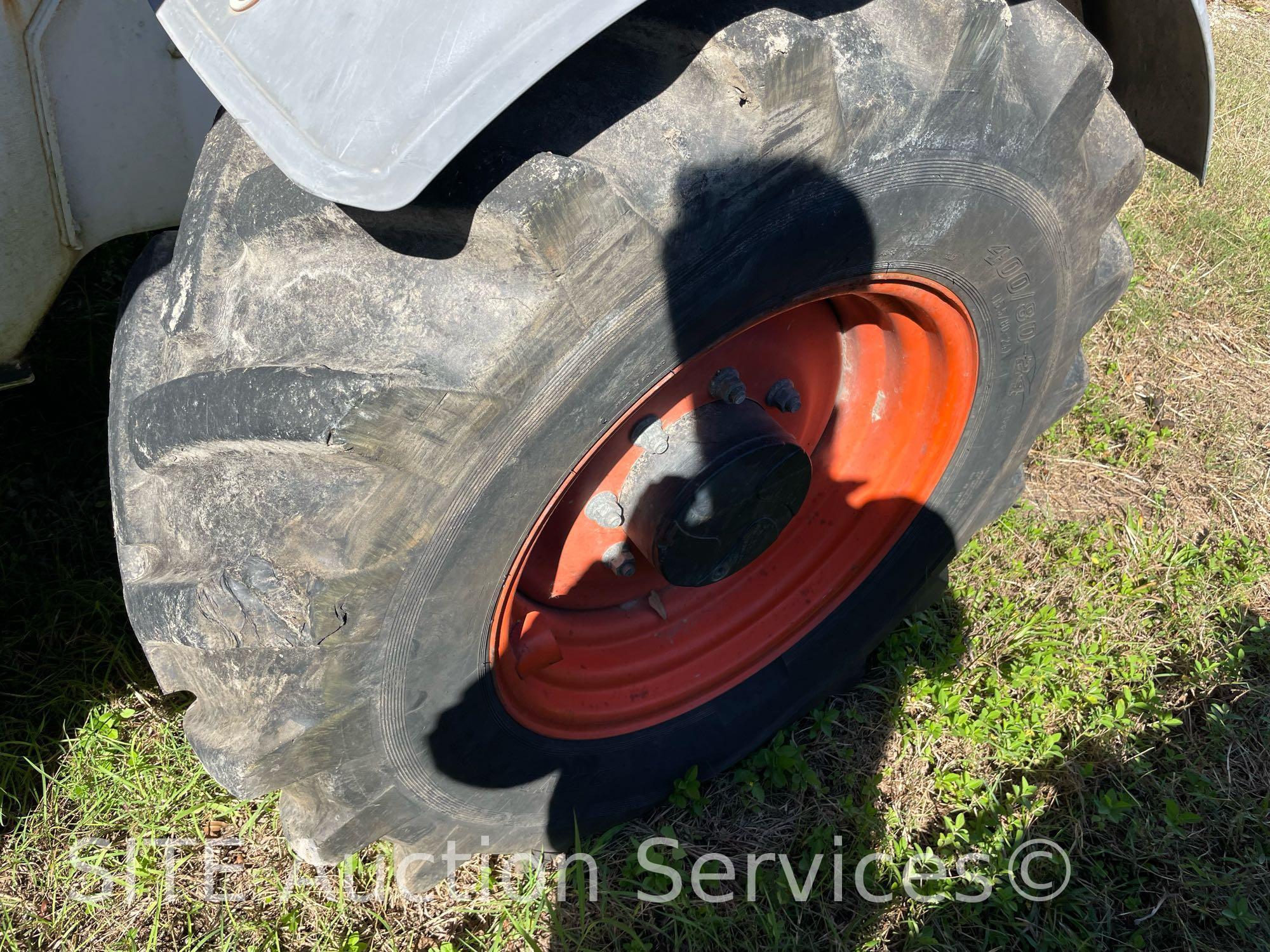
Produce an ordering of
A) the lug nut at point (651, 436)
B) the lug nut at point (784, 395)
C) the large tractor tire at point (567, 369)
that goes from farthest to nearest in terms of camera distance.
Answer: the lug nut at point (784, 395), the lug nut at point (651, 436), the large tractor tire at point (567, 369)

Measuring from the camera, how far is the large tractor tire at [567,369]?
107 centimetres

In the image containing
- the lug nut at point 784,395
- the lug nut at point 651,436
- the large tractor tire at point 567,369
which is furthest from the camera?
the lug nut at point 784,395

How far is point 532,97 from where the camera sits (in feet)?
3.51

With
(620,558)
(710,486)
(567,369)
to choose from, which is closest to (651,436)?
(710,486)

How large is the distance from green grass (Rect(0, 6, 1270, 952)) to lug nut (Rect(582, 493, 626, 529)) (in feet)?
1.80

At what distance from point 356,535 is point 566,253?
406mm

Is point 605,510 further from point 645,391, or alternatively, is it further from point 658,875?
point 658,875

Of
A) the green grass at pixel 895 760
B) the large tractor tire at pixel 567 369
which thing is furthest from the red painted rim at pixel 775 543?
the green grass at pixel 895 760

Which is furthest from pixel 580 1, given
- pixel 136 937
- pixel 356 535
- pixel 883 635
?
pixel 136 937

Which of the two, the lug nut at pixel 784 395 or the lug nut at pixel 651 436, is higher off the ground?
the lug nut at pixel 651 436

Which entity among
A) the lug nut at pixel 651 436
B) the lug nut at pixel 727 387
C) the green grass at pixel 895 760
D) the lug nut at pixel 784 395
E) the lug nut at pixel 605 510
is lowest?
the green grass at pixel 895 760

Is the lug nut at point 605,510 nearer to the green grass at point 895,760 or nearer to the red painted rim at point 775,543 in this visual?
the red painted rim at point 775,543

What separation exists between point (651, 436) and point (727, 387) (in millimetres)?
145

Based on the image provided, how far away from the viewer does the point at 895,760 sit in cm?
189
